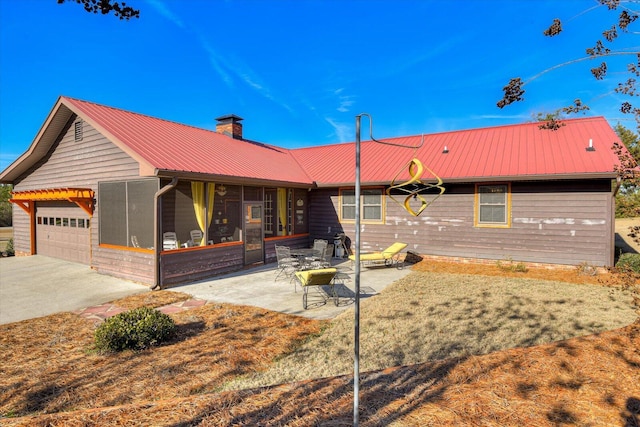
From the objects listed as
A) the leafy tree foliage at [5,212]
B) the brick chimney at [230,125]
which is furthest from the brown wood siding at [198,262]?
the leafy tree foliage at [5,212]

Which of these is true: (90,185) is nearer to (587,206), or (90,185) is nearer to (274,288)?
(274,288)

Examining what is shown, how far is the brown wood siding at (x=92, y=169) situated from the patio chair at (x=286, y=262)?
3.60m

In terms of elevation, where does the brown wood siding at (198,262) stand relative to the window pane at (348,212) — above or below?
below

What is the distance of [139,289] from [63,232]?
666 centimetres

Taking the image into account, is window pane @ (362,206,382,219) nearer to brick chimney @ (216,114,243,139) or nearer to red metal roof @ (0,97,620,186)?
red metal roof @ (0,97,620,186)

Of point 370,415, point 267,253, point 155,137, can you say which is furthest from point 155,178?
point 370,415

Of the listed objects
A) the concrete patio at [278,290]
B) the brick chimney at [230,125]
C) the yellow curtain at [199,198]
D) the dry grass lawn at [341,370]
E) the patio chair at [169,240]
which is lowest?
Result: the concrete patio at [278,290]

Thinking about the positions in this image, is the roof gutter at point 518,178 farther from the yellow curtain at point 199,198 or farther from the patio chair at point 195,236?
the patio chair at point 195,236

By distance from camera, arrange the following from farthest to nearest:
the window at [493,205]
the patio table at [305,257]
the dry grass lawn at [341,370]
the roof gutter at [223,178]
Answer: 1. the window at [493,205]
2. the patio table at [305,257]
3. the roof gutter at [223,178]
4. the dry grass lawn at [341,370]

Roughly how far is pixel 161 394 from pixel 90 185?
10.2 m

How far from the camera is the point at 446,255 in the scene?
12984 millimetres

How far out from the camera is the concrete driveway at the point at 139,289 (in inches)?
299

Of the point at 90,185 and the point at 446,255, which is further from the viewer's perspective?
the point at 446,255

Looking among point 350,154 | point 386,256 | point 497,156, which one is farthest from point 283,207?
point 497,156
